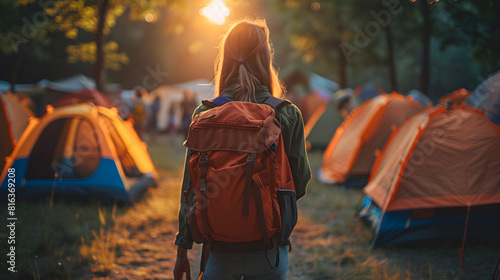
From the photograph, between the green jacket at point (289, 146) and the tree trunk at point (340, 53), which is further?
the tree trunk at point (340, 53)

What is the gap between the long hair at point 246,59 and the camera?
1.52m

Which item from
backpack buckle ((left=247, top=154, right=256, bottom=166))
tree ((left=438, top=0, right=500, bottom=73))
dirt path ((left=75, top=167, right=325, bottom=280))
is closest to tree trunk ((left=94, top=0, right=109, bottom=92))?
dirt path ((left=75, top=167, right=325, bottom=280))

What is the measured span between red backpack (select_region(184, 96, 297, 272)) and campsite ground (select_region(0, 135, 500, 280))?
6.65 ft

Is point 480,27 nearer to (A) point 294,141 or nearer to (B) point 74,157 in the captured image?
(A) point 294,141

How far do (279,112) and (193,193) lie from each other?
1.79ft

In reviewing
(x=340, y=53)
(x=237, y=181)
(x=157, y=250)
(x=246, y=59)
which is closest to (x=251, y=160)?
(x=237, y=181)

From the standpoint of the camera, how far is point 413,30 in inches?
457

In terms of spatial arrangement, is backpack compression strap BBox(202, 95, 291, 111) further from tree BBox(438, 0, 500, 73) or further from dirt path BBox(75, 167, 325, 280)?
tree BBox(438, 0, 500, 73)

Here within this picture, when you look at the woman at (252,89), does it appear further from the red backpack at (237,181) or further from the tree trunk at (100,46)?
the tree trunk at (100,46)

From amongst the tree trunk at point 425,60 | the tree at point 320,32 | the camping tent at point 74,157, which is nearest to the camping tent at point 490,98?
the tree trunk at point 425,60

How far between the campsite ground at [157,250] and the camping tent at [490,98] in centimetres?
149

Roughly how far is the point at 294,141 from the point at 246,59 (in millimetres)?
452

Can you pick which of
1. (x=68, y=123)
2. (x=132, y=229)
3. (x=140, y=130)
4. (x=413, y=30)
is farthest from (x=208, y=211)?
(x=413, y=30)

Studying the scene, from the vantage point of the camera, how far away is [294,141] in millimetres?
1543
